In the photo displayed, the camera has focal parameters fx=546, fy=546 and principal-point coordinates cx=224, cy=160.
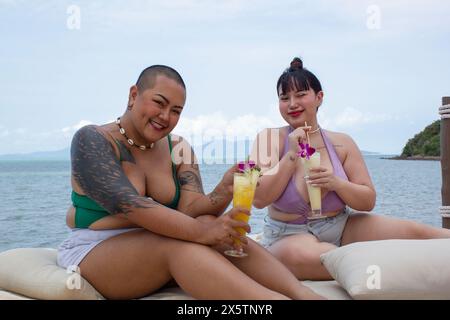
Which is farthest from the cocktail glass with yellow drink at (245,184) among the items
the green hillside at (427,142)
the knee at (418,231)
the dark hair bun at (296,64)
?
the green hillside at (427,142)

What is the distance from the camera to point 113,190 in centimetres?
248

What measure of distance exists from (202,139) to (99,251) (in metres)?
0.91

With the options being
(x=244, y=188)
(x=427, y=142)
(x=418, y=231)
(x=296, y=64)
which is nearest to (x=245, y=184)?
(x=244, y=188)

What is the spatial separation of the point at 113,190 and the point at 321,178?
131 centimetres

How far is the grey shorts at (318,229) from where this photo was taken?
3.47 metres

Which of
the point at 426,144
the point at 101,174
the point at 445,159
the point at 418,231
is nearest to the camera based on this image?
the point at 101,174

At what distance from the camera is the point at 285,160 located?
10.9 feet

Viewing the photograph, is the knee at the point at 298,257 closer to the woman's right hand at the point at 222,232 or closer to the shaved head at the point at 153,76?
the woman's right hand at the point at 222,232

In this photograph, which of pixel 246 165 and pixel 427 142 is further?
pixel 427 142

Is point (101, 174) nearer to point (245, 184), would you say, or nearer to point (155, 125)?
point (155, 125)

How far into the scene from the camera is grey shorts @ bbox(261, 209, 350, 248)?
3473 mm

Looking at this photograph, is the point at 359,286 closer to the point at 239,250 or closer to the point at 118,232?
the point at 239,250

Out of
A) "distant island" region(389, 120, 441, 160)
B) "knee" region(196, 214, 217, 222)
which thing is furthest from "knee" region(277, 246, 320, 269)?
"distant island" region(389, 120, 441, 160)
